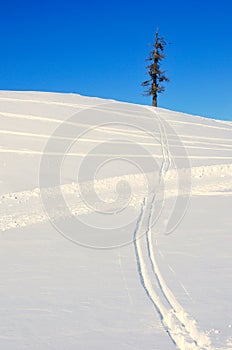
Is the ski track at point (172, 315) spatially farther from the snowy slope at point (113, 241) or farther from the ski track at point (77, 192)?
the ski track at point (77, 192)

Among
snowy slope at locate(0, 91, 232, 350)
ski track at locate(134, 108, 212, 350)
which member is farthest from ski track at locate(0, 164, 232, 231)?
ski track at locate(134, 108, 212, 350)

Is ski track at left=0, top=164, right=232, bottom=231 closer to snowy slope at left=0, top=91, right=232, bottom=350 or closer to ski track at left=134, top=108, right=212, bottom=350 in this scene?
snowy slope at left=0, top=91, right=232, bottom=350

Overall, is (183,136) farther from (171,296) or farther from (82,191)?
(171,296)

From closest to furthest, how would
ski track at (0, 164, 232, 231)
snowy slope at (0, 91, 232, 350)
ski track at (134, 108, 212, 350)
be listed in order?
1. ski track at (134, 108, 212, 350)
2. snowy slope at (0, 91, 232, 350)
3. ski track at (0, 164, 232, 231)

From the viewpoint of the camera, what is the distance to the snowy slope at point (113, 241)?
207 inches

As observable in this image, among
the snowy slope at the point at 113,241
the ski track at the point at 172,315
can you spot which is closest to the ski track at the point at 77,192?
the snowy slope at the point at 113,241

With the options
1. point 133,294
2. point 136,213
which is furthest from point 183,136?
point 133,294

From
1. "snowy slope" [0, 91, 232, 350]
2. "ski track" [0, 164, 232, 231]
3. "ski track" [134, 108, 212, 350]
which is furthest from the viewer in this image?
"ski track" [0, 164, 232, 231]

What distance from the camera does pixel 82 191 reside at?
1451 cm

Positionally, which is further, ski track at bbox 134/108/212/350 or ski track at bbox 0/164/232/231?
ski track at bbox 0/164/232/231

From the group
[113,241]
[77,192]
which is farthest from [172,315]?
[77,192]

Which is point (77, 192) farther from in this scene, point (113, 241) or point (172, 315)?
point (172, 315)

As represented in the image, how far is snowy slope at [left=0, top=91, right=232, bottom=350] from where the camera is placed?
207 inches

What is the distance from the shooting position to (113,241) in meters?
9.30
